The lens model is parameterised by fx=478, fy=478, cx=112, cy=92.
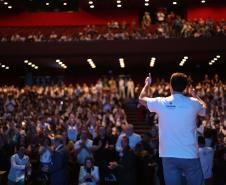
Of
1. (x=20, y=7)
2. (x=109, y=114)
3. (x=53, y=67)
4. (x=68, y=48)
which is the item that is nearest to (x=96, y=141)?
(x=109, y=114)

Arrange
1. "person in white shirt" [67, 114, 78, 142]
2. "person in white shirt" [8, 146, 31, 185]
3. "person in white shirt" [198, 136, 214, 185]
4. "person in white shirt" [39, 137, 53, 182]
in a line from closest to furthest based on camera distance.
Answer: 1. "person in white shirt" [198, 136, 214, 185]
2. "person in white shirt" [8, 146, 31, 185]
3. "person in white shirt" [39, 137, 53, 182]
4. "person in white shirt" [67, 114, 78, 142]

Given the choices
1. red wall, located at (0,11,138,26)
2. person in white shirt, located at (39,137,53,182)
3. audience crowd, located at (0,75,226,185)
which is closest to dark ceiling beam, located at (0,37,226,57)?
audience crowd, located at (0,75,226,185)

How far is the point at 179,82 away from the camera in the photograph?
4043mm

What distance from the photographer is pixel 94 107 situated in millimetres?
20078

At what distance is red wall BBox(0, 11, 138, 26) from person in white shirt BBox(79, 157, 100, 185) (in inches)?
827

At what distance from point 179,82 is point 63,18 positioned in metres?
29.0

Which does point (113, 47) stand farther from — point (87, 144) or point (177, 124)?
point (177, 124)

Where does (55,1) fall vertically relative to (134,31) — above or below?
above

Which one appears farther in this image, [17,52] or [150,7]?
[150,7]

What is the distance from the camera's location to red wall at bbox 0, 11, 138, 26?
32.0m

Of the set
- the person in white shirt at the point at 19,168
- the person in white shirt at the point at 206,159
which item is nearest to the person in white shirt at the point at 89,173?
the person in white shirt at the point at 19,168

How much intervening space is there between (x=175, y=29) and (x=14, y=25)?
12.0m

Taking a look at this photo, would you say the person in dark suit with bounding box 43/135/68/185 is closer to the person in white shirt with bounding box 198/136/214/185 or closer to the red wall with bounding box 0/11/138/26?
the person in white shirt with bounding box 198/136/214/185

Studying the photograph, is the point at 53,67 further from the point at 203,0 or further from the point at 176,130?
the point at 176,130
